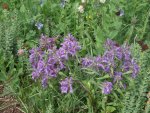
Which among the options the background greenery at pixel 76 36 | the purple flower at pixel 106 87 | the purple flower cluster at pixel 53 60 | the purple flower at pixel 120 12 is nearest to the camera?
the purple flower at pixel 106 87

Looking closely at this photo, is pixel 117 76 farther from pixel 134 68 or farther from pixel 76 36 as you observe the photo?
pixel 76 36

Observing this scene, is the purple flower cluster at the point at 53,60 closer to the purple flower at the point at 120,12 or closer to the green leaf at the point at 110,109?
the green leaf at the point at 110,109

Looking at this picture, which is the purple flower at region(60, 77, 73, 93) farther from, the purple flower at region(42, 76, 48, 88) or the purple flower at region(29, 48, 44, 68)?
the purple flower at region(29, 48, 44, 68)

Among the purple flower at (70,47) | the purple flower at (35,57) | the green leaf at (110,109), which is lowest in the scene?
the green leaf at (110,109)

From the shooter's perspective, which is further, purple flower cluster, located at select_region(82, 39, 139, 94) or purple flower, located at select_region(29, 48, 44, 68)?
purple flower, located at select_region(29, 48, 44, 68)

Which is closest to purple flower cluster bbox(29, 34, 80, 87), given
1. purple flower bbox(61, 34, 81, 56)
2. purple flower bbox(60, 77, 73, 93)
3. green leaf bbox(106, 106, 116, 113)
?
purple flower bbox(61, 34, 81, 56)

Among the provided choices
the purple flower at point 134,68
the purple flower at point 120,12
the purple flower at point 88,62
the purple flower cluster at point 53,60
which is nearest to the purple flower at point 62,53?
the purple flower cluster at point 53,60

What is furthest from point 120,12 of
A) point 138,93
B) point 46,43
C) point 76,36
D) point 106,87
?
point 106,87

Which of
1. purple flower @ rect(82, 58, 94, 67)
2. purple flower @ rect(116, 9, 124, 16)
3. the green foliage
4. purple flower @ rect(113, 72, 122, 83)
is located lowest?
the green foliage
